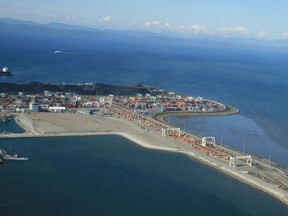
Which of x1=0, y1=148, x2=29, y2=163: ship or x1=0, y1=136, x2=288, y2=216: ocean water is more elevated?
x1=0, y1=148, x2=29, y2=163: ship

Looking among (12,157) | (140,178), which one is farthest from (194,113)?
(12,157)

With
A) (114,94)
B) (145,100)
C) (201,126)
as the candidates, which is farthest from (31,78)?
(201,126)

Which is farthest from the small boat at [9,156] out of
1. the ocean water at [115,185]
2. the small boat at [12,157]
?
the ocean water at [115,185]

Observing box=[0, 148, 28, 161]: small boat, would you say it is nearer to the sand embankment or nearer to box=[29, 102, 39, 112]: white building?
box=[29, 102, 39, 112]: white building

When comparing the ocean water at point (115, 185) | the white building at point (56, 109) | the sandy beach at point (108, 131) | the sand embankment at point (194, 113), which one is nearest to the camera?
the ocean water at point (115, 185)

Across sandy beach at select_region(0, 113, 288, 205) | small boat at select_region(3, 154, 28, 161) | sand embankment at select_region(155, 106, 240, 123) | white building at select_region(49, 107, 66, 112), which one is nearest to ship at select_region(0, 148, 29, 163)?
small boat at select_region(3, 154, 28, 161)

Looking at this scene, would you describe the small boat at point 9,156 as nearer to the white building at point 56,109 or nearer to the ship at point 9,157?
the ship at point 9,157
